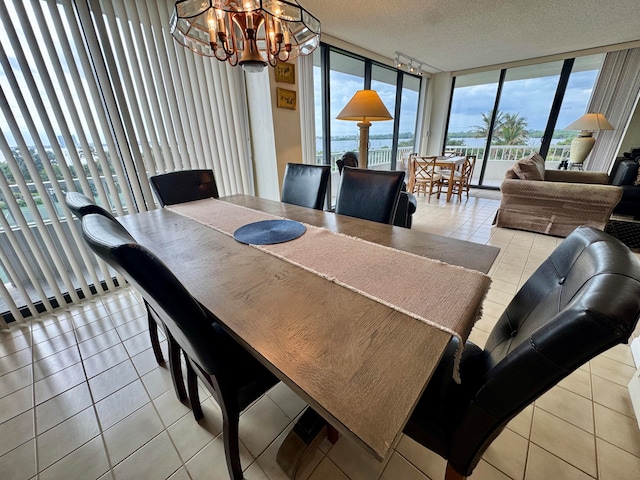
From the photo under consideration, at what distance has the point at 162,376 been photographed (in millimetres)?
1470

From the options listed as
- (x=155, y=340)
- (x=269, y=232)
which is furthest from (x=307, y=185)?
(x=155, y=340)

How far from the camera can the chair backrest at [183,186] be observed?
1937 mm

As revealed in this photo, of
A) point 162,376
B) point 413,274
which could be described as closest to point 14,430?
point 162,376

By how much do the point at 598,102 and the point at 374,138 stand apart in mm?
3606

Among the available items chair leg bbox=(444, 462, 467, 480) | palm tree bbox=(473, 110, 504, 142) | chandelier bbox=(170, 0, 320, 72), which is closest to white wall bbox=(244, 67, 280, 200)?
chandelier bbox=(170, 0, 320, 72)

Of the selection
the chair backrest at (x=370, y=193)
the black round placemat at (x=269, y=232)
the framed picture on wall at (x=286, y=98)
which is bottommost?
the black round placemat at (x=269, y=232)

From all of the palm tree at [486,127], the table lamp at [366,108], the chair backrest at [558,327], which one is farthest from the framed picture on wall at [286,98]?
the palm tree at [486,127]

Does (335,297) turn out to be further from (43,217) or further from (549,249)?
(549,249)

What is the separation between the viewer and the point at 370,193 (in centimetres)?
169

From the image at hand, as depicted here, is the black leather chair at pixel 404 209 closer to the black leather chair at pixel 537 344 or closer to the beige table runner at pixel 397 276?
the beige table runner at pixel 397 276

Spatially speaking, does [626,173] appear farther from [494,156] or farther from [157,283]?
[157,283]

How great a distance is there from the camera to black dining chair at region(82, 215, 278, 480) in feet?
1.93

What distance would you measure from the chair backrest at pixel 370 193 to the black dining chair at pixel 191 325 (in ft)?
3.66

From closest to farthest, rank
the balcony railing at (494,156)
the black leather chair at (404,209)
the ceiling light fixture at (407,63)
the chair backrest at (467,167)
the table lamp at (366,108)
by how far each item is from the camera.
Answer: the table lamp at (366,108), the black leather chair at (404,209), the ceiling light fixture at (407,63), the chair backrest at (467,167), the balcony railing at (494,156)
